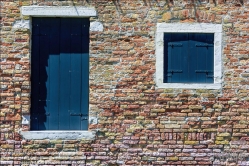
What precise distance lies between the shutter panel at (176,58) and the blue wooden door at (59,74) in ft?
4.41

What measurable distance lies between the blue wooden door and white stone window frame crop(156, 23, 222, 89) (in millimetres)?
1194

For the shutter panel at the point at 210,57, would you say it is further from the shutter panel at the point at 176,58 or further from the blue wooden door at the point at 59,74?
the blue wooden door at the point at 59,74

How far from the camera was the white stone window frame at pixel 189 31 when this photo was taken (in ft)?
18.6

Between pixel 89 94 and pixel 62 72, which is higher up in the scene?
pixel 62 72

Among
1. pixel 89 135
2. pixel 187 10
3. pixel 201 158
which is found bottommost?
pixel 201 158

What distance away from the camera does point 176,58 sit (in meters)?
5.75

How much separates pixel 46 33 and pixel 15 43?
527mm

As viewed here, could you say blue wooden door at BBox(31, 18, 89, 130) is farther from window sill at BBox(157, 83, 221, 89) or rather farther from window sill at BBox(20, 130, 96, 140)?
window sill at BBox(157, 83, 221, 89)

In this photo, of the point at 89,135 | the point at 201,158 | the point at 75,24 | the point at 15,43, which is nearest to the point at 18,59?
the point at 15,43

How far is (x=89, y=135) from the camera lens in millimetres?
5660

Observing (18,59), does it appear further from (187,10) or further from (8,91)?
(187,10)

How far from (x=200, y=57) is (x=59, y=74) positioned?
7.71 feet

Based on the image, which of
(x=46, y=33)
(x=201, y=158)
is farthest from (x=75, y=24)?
(x=201, y=158)

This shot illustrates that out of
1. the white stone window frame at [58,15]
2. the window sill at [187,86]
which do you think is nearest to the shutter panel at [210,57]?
the window sill at [187,86]
